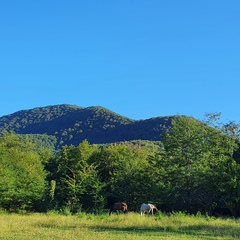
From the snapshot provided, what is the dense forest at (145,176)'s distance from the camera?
31219 mm

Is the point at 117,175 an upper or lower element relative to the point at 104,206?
upper

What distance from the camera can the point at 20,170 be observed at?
37.8 m

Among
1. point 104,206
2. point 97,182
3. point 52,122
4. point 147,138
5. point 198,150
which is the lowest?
point 104,206

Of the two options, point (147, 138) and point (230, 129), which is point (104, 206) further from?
point (147, 138)

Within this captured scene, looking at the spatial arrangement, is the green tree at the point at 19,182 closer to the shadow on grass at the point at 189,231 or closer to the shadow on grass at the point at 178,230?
the shadow on grass at the point at 178,230

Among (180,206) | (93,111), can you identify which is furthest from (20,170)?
(93,111)

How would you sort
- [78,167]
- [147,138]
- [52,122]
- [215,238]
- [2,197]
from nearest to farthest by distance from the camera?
[215,238], [2,197], [78,167], [147,138], [52,122]

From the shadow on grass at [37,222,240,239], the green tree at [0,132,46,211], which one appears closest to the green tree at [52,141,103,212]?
the green tree at [0,132,46,211]

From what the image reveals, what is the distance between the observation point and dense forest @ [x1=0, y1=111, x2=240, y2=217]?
31.2 meters

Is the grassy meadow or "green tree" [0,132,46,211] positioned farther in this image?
"green tree" [0,132,46,211]

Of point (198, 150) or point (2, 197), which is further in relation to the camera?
point (2, 197)

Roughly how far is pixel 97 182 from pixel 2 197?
1005 centimetres

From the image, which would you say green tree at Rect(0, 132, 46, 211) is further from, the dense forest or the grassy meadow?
the grassy meadow

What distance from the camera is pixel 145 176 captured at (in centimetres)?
3694
